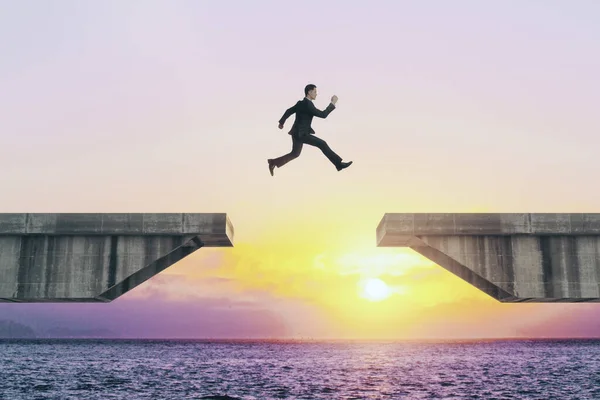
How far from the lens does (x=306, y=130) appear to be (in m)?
15.5

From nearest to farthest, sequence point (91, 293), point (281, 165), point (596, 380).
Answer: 1. point (281, 165)
2. point (91, 293)
3. point (596, 380)

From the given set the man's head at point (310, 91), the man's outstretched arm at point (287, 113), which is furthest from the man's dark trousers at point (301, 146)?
the man's head at point (310, 91)

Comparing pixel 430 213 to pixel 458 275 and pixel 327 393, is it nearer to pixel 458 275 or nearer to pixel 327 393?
pixel 458 275

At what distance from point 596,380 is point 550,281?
39.9 m

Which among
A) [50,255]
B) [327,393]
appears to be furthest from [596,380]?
[50,255]

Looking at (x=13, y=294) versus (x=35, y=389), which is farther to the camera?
(x=35, y=389)

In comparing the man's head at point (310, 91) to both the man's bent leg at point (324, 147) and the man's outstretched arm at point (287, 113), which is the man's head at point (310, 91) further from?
the man's bent leg at point (324, 147)

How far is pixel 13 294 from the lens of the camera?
2308cm

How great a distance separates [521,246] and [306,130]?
1208cm

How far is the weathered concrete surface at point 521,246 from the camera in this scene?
23.3 m

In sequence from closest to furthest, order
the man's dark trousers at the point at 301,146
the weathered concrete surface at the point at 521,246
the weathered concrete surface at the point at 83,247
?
the man's dark trousers at the point at 301,146
the weathered concrete surface at the point at 83,247
the weathered concrete surface at the point at 521,246

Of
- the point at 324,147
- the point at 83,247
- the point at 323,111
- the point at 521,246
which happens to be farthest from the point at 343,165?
the point at 83,247

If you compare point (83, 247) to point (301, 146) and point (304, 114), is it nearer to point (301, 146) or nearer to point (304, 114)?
point (301, 146)

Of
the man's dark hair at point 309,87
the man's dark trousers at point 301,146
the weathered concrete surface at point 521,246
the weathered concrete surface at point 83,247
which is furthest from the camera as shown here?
the weathered concrete surface at point 521,246
